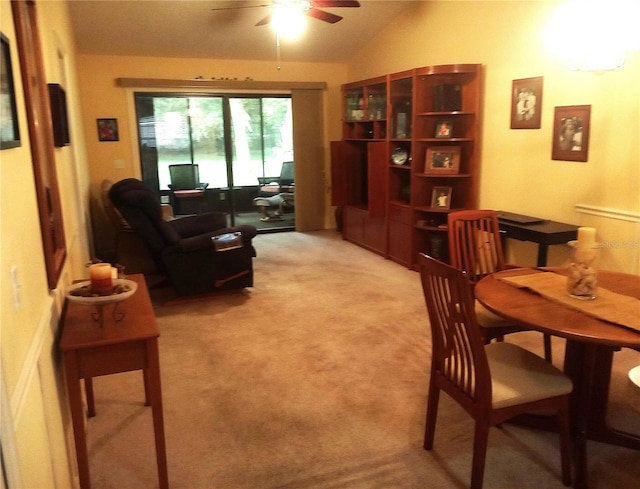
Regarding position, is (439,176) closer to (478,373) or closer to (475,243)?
(475,243)

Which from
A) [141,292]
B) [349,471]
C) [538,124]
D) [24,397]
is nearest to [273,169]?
[538,124]

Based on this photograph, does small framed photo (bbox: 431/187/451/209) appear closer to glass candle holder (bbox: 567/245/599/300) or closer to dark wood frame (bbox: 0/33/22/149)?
glass candle holder (bbox: 567/245/599/300)

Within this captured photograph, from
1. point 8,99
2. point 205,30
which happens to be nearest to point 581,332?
point 8,99

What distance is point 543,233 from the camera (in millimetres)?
3818

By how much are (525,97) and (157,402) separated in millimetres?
3876

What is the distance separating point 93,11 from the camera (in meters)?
5.07

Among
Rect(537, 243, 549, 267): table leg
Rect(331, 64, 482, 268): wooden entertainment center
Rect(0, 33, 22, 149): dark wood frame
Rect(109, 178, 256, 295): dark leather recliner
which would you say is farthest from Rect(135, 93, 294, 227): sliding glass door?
Rect(0, 33, 22, 149): dark wood frame

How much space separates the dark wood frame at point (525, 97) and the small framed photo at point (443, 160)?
2.07 feet

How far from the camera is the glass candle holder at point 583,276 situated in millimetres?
2143

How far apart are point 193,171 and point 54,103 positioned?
14.1 ft

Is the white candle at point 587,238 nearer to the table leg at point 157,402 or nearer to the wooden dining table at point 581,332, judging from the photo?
the wooden dining table at point 581,332

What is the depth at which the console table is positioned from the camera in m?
3.82

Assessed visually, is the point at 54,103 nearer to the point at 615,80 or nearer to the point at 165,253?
the point at 165,253

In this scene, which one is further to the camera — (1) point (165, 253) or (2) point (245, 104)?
(2) point (245, 104)
